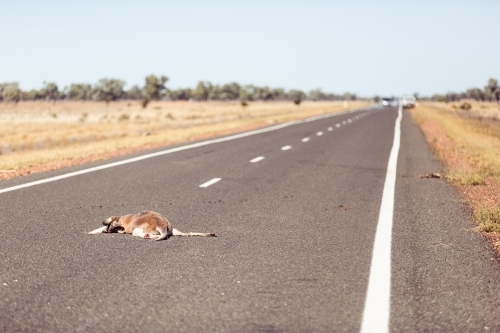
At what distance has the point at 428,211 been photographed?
9.51 metres

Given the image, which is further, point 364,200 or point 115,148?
point 115,148

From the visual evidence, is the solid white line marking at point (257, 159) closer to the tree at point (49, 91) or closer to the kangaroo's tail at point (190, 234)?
the kangaroo's tail at point (190, 234)

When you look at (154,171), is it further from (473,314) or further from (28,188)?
(473,314)

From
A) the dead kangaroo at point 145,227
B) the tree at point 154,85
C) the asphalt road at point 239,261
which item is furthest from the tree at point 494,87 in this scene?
the dead kangaroo at point 145,227

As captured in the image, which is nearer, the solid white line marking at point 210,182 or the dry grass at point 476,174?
the dry grass at point 476,174

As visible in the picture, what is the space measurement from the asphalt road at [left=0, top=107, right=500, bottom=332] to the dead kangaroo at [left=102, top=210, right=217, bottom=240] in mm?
131

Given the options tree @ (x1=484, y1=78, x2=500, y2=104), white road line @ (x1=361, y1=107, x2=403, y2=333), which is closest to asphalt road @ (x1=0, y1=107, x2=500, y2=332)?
white road line @ (x1=361, y1=107, x2=403, y2=333)

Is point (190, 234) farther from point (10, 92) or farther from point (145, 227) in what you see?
point (10, 92)

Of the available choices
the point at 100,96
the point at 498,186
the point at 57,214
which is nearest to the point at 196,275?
the point at 57,214

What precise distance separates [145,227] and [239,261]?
155cm

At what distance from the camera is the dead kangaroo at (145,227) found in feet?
23.9

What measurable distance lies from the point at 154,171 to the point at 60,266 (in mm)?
8639

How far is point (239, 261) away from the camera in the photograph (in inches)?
248

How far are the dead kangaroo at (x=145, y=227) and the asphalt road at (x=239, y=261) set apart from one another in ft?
0.43
